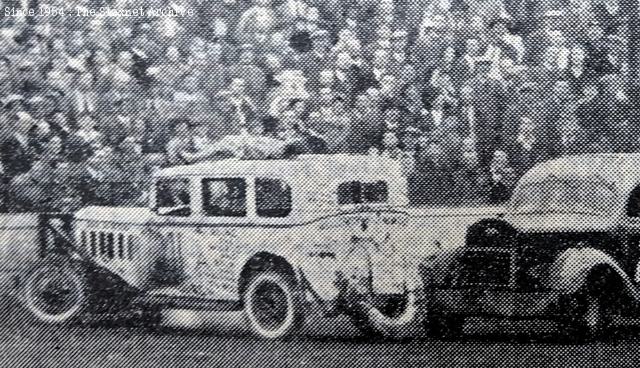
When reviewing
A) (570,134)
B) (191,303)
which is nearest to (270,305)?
(191,303)

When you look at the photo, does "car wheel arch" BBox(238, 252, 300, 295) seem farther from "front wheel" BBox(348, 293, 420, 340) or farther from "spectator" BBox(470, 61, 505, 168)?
"spectator" BBox(470, 61, 505, 168)

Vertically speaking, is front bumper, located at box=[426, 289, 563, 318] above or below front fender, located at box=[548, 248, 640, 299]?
below

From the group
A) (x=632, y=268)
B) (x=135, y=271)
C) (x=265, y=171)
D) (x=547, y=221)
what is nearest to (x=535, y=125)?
(x=547, y=221)

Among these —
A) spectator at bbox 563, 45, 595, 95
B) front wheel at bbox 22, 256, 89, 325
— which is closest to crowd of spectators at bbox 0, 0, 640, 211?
spectator at bbox 563, 45, 595, 95

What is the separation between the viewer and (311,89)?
1.17 meters

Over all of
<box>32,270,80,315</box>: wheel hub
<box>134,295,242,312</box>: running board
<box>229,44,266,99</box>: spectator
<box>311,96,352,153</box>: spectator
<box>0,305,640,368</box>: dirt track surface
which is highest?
<box>229,44,266,99</box>: spectator

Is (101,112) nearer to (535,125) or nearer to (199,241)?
(199,241)

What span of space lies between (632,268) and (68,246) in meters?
0.97

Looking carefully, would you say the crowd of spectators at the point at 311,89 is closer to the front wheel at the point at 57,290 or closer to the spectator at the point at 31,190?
the spectator at the point at 31,190

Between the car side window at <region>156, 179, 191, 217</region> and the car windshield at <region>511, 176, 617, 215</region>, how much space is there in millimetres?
560

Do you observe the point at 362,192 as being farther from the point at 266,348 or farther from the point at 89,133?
the point at 89,133

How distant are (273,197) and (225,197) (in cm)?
9

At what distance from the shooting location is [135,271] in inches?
47.9

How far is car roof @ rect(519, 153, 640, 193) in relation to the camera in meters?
1.15
